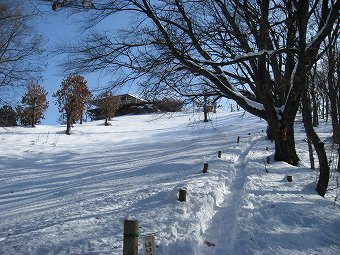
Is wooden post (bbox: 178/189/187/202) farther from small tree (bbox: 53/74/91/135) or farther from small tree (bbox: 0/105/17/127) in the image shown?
small tree (bbox: 53/74/91/135)

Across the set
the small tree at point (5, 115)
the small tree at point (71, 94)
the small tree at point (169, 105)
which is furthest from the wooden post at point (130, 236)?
the small tree at point (71, 94)

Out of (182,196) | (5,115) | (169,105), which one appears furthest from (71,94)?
(182,196)

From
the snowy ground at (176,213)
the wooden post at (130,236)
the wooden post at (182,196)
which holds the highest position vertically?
the wooden post at (130,236)

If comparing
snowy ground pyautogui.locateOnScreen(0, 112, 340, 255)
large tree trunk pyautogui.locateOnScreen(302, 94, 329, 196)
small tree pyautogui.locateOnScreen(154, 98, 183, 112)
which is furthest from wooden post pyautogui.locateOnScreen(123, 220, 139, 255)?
small tree pyautogui.locateOnScreen(154, 98, 183, 112)

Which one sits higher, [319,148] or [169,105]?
[169,105]

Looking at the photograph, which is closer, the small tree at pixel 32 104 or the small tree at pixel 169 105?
the small tree at pixel 169 105

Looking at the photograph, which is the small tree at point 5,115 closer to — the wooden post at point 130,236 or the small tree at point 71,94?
the small tree at point 71,94

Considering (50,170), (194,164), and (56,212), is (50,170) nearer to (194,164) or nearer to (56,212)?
(194,164)

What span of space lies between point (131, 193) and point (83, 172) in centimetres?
560

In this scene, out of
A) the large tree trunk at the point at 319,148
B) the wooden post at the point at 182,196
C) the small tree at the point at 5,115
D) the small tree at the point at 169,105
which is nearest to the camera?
the wooden post at the point at 182,196

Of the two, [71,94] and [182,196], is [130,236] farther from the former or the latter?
[71,94]

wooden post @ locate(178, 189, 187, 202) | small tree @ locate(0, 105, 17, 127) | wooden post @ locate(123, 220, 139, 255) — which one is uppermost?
small tree @ locate(0, 105, 17, 127)

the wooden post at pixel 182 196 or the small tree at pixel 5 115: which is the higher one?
the small tree at pixel 5 115

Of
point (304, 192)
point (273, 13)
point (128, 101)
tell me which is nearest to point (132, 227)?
point (304, 192)
